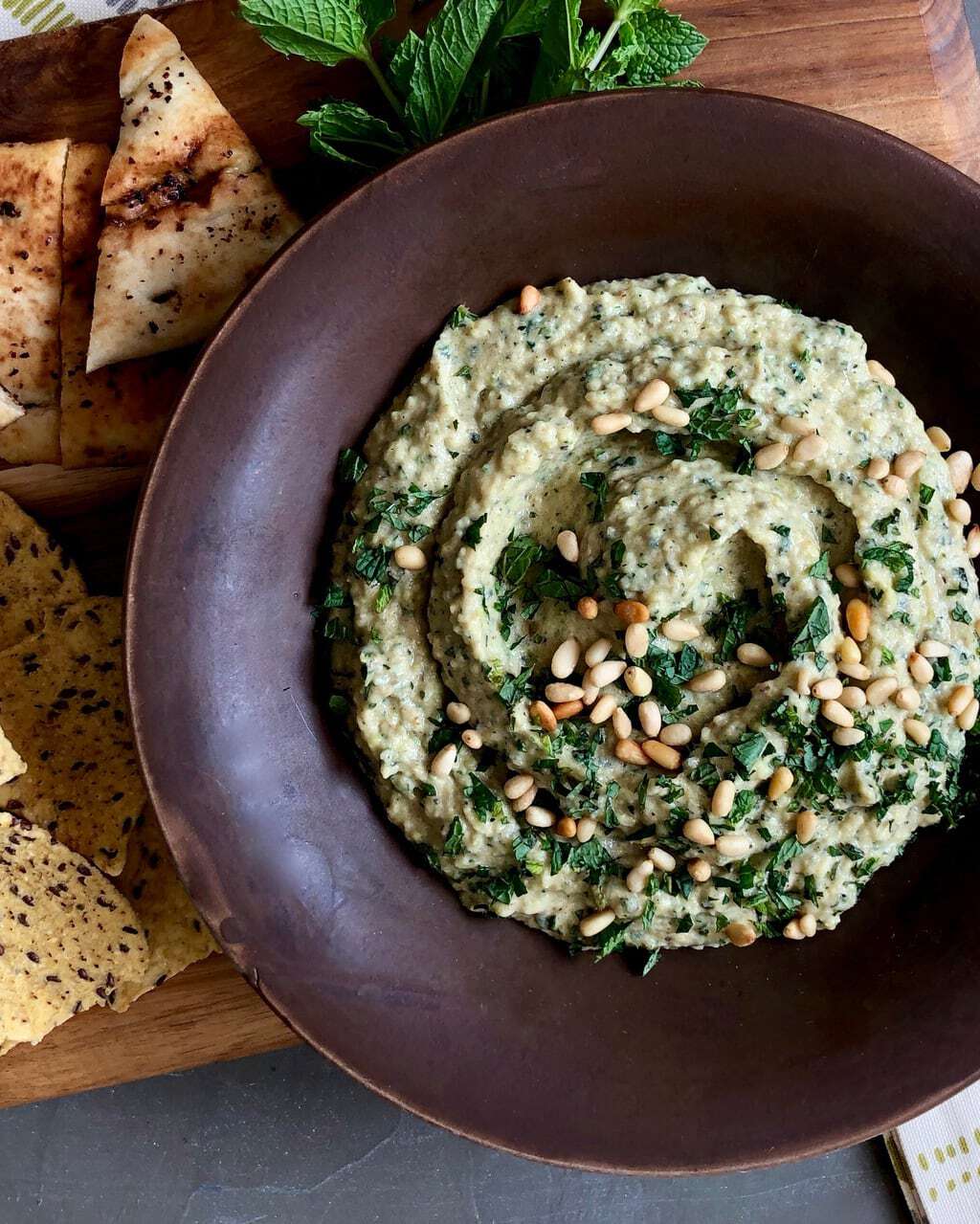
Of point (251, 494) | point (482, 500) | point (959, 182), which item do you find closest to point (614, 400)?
point (482, 500)

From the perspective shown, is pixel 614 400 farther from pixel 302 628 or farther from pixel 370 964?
pixel 370 964

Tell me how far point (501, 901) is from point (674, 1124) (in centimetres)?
61

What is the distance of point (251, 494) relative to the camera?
231 centimetres

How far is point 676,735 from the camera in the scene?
2.28m

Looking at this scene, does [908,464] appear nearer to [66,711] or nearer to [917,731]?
[917,731]

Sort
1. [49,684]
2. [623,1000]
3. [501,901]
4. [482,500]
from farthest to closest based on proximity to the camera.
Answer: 1. [49,684]
2. [623,1000]
3. [501,901]
4. [482,500]

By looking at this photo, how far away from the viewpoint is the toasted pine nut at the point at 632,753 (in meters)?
2.27

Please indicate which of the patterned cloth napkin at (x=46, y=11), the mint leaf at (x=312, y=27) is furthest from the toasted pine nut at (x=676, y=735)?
the patterned cloth napkin at (x=46, y=11)

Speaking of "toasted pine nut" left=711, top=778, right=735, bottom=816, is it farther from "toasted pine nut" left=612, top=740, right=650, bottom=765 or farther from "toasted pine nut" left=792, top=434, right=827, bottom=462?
"toasted pine nut" left=792, top=434, right=827, bottom=462

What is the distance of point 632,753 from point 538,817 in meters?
0.23

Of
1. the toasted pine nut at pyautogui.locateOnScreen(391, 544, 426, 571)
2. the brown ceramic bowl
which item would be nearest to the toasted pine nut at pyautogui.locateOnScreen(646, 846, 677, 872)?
the brown ceramic bowl

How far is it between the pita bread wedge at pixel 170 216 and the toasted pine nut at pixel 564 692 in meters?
1.15

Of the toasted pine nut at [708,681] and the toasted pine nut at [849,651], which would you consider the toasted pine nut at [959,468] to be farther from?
the toasted pine nut at [708,681]

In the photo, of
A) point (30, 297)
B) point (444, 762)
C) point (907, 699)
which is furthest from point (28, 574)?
point (907, 699)
